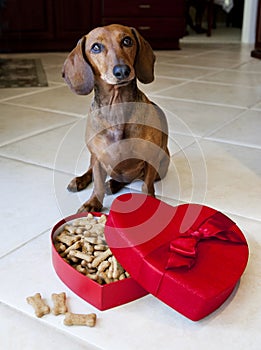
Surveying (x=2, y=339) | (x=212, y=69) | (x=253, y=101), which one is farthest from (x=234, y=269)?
(x=212, y=69)

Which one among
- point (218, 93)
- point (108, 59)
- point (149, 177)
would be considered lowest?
point (218, 93)

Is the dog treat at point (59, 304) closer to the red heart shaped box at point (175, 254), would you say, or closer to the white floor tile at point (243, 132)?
the red heart shaped box at point (175, 254)

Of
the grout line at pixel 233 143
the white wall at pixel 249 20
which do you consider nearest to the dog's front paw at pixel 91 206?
the grout line at pixel 233 143

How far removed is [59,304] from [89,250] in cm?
13

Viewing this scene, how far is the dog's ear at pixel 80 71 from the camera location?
1.01 metres

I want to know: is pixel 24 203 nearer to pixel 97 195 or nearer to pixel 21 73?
pixel 97 195

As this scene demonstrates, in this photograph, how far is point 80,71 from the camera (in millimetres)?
1018

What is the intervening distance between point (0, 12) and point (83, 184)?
2.97 meters

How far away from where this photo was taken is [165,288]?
0.78 metres

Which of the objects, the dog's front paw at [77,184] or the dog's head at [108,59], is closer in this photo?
the dog's head at [108,59]

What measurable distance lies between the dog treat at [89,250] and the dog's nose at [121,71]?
0.97 feet

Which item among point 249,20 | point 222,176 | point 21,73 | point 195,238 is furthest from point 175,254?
point 249,20

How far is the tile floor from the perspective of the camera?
76 cm

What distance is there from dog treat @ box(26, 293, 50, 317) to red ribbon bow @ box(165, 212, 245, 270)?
0.21m
